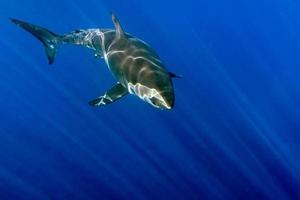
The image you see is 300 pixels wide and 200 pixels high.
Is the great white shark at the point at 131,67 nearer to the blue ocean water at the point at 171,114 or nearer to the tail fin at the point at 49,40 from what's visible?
the tail fin at the point at 49,40

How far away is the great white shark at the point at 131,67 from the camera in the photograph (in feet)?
11.3

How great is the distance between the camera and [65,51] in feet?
51.0

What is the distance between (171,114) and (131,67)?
12213 mm

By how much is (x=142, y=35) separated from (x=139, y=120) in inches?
127

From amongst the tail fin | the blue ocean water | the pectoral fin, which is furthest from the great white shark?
the blue ocean water

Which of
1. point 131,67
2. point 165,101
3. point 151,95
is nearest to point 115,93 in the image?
point 131,67

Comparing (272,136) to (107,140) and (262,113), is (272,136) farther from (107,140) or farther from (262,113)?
(107,140)

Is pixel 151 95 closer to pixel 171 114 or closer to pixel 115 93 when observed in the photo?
pixel 115 93

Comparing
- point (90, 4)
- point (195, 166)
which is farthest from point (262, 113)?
point (90, 4)

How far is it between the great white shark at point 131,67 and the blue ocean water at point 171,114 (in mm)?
10549

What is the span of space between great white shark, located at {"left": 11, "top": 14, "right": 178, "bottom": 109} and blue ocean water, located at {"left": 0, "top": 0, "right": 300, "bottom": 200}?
10549mm

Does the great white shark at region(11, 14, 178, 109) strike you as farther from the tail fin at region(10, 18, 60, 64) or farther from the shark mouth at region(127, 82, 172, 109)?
the tail fin at region(10, 18, 60, 64)

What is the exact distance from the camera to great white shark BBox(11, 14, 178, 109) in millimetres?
3432

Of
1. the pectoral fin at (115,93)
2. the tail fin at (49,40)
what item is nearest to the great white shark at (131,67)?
the pectoral fin at (115,93)
